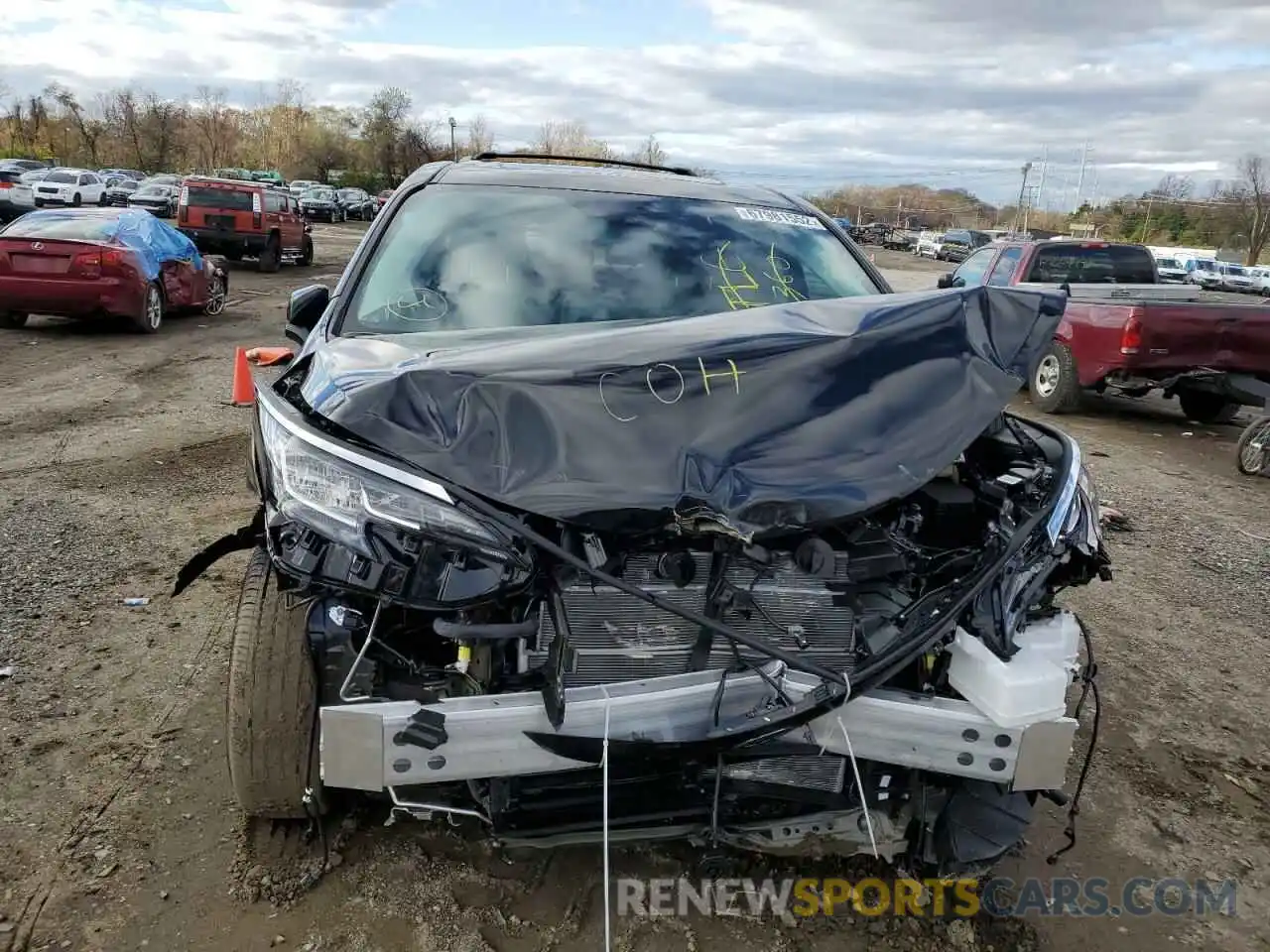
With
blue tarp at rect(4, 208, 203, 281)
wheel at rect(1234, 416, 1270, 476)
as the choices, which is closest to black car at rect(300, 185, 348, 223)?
blue tarp at rect(4, 208, 203, 281)

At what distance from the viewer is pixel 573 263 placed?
365cm

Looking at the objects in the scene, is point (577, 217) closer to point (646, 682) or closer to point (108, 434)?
point (646, 682)

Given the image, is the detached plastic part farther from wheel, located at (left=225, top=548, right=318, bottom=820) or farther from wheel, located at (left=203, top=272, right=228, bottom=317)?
wheel, located at (left=203, top=272, right=228, bottom=317)

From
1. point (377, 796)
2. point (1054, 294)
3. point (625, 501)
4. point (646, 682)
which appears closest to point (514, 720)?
point (646, 682)

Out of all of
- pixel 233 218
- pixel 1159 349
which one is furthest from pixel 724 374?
pixel 233 218

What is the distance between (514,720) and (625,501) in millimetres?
533

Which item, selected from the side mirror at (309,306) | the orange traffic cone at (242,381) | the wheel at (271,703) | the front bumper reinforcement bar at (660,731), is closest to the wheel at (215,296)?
the orange traffic cone at (242,381)

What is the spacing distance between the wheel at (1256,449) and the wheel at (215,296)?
12691 millimetres

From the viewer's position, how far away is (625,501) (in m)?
2.20

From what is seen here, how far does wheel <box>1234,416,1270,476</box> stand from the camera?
8000 millimetres

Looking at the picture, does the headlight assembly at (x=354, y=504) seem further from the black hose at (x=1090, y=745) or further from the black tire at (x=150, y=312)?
the black tire at (x=150, y=312)

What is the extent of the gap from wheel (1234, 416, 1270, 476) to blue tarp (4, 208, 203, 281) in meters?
11.7

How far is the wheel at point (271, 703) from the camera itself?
2398 mm

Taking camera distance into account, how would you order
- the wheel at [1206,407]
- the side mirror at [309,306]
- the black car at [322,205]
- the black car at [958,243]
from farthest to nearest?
the black car at [958,243] < the black car at [322,205] < the wheel at [1206,407] < the side mirror at [309,306]
